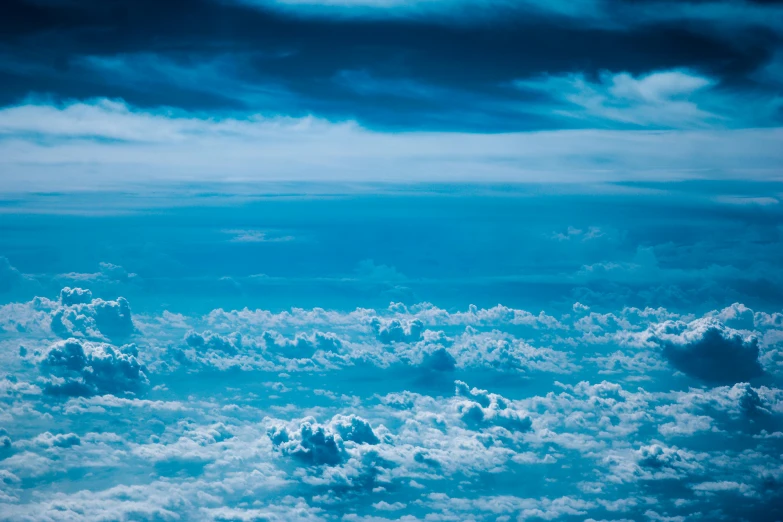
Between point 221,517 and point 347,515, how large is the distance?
7547 millimetres

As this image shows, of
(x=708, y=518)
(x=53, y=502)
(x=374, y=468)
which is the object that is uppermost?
(x=374, y=468)

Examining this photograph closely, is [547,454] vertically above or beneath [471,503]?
above

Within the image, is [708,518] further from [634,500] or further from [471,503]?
[471,503]

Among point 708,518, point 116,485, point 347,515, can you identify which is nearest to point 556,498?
point 708,518

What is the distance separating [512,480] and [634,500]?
24.1 feet

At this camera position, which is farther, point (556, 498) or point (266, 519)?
point (556, 498)

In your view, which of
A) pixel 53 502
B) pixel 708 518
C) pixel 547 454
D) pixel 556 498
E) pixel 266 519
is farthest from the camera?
pixel 547 454

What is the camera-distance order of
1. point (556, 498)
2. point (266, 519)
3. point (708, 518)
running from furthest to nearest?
point (556, 498) < point (266, 519) < point (708, 518)

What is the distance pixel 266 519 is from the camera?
28531 millimetres

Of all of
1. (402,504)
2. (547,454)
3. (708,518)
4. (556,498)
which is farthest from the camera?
(547,454)

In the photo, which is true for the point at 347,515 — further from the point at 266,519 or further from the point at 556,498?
the point at 556,498

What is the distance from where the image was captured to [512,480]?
112 feet

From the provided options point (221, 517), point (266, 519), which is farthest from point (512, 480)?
point (221, 517)

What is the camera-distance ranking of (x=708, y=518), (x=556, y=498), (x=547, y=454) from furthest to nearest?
(x=547, y=454) → (x=556, y=498) → (x=708, y=518)
